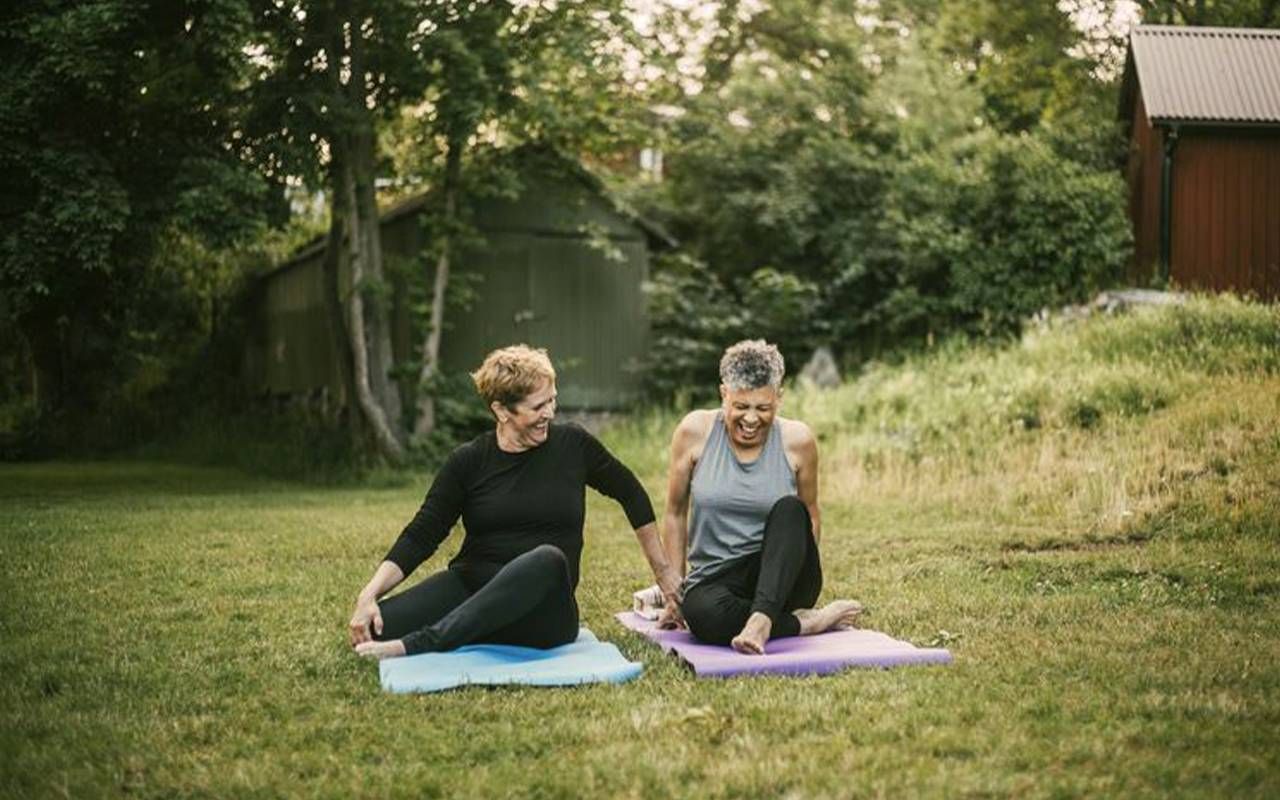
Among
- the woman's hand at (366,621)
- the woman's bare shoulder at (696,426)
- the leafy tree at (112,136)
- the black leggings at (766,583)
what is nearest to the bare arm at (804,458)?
the black leggings at (766,583)

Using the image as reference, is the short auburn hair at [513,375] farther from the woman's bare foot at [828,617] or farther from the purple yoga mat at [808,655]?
the woman's bare foot at [828,617]

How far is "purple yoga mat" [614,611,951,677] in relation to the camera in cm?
587

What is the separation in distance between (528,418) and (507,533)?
574 mm

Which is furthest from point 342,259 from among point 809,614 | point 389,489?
point 809,614

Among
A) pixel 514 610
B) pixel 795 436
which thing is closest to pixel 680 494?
pixel 795 436

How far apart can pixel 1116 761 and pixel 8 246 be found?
1440 centimetres

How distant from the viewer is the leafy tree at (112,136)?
1565 centimetres

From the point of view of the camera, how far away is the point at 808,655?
601 cm

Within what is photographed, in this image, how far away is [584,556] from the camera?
10359 mm

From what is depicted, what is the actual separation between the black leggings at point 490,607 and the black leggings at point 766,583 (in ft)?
1.99

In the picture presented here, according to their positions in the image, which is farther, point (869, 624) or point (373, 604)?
point (869, 624)

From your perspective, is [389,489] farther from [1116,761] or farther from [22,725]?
[1116,761]

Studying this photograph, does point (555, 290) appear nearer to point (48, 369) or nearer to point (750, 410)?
point (48, 369)

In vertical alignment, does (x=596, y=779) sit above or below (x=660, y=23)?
below
